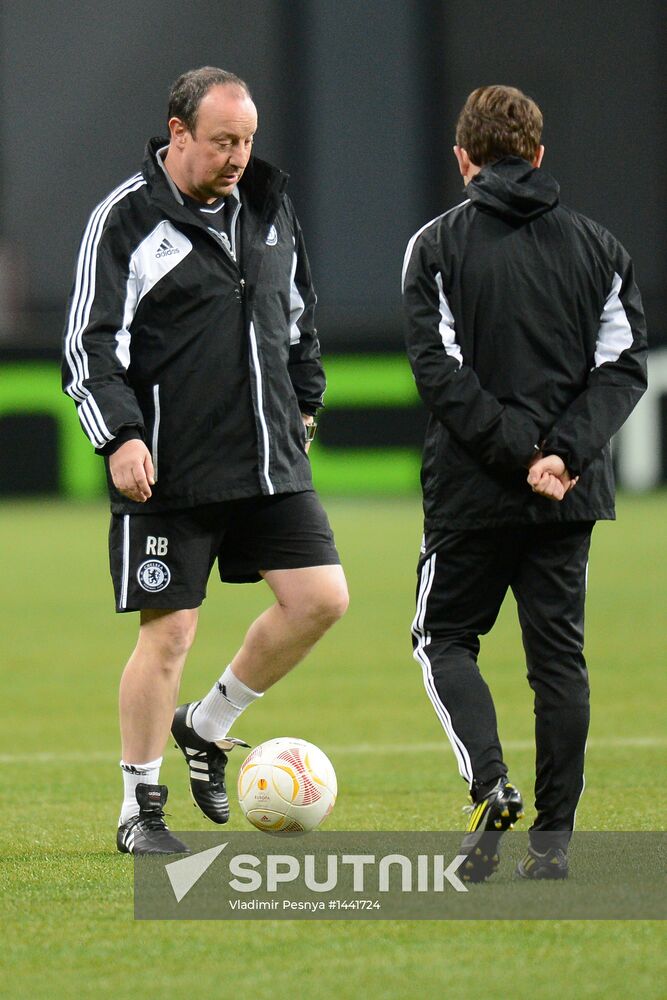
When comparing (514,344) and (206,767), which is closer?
(514,344)

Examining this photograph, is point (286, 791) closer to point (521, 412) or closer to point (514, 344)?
point (521, 412)

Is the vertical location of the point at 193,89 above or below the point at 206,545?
above

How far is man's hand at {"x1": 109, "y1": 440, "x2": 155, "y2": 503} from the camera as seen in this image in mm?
4621

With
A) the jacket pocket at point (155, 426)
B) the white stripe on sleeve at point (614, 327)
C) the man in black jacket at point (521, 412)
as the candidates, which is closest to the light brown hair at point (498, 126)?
the man in black jacket at point (521, 412)

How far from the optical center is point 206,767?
521 cm

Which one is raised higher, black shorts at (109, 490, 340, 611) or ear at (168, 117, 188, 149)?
ear at (168, 117, 188, 149)

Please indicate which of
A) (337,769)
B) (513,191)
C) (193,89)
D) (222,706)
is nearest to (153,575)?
(222,706)

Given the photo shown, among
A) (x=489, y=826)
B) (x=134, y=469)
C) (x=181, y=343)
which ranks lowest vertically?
(x=489, y=826)

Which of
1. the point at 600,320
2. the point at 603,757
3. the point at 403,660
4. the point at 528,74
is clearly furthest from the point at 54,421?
the point at 600,320

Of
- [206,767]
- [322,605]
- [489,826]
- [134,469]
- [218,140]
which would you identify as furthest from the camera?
[206,767]

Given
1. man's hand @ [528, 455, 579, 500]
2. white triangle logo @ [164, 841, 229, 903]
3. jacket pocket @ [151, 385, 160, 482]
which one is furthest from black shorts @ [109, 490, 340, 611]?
man's hand @ [528, 455, 579, 500]

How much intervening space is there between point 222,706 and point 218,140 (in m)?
1.63

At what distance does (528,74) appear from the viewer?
21797mm

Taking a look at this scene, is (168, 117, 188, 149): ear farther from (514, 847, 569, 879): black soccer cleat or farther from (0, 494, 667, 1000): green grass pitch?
(514, 847, 569, 879): black soccer cleat
